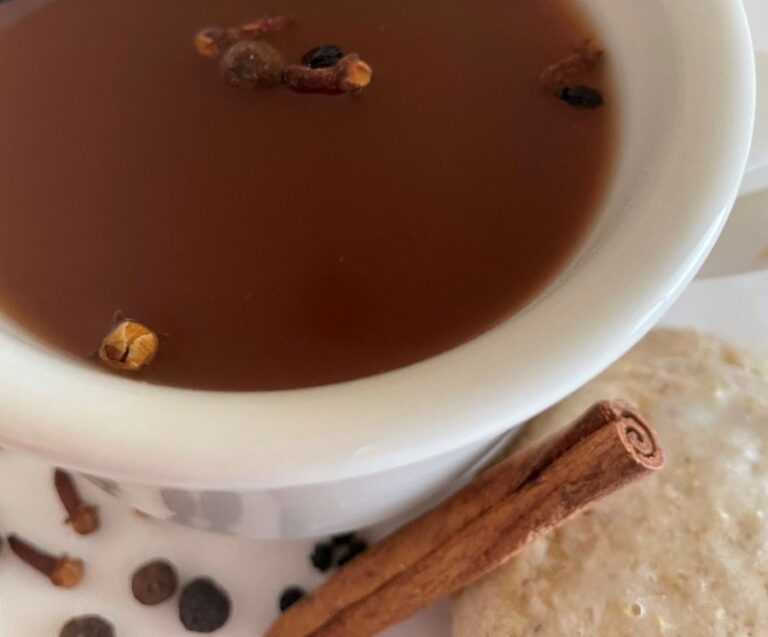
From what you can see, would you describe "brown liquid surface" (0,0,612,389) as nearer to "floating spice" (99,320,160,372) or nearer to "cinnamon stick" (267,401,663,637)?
"floating spice" (99,320,160,372)

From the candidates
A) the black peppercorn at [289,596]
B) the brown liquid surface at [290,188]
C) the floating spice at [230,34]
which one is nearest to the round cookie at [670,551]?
the black peppercorn at [289,596]

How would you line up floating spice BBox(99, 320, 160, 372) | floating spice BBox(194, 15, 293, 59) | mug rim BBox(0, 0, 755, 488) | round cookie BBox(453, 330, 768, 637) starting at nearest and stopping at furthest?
mug rim BBox(0, 0, 755, 488) < floating spice BBox(99, 320, 160, 372) < round cookie BBox(453, 330, 768, 637) < floating spice BBox(194, 15, 293, 59)

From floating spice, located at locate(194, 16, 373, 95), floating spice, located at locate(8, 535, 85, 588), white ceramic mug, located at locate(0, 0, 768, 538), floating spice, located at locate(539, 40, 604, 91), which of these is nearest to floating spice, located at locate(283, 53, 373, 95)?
floating spice, located at locate(194, 16, 373, 95)

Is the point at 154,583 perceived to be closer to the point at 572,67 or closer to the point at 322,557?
the point at 322,557

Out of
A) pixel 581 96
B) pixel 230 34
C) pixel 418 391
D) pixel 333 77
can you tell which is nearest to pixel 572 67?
pixel 581 96

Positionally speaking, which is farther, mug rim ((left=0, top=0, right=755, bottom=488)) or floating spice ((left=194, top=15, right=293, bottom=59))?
floating spice ((left=194, top=15, right=293, bottom=59))

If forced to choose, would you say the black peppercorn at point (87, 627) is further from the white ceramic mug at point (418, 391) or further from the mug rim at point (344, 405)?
the mug rim at point (344, 405)

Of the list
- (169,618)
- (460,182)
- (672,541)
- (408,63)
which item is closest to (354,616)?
(169,618)
